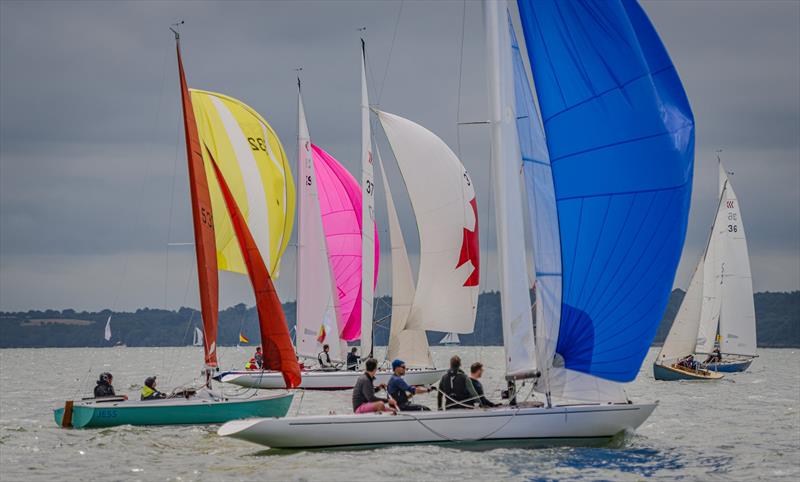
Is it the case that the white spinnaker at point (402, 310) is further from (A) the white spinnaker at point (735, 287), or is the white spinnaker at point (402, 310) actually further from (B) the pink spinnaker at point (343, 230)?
(A) the white spinnaker at point (735, 287)

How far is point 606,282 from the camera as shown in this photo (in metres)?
15.5

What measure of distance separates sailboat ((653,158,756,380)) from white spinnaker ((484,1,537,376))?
27.9 metres

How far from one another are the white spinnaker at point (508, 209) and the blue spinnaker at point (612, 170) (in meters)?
0.53

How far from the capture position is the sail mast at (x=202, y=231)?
20.5 metres

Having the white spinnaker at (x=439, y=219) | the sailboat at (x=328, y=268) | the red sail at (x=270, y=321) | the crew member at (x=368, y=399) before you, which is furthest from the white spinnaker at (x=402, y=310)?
the crew member at (x=368, y=399)

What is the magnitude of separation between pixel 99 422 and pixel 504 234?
8.67 metres

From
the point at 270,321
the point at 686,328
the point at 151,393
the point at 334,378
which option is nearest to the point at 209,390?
the point at 151,393

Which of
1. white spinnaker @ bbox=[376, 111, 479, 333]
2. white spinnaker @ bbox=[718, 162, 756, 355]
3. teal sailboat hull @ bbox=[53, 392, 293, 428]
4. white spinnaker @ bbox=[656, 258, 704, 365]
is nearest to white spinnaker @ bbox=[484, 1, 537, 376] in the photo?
teal sailboat hull @ bbox=[53, 392, 293, 428]

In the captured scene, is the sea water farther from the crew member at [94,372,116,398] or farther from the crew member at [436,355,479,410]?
the crew member at [94,372,116,398]

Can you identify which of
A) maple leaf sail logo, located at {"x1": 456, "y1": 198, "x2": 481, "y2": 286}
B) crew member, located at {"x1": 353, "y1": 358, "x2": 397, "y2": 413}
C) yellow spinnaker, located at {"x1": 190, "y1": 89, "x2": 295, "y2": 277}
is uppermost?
yellow spinnaker, located at {"x1": 190, "y1": 89, "x2": 295, "y2": 277}

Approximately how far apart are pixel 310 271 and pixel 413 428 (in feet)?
58.8

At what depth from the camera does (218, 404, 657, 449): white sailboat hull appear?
48.8ft

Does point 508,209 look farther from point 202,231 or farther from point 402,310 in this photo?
point 402,310

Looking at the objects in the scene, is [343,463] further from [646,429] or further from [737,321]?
[737,321]
